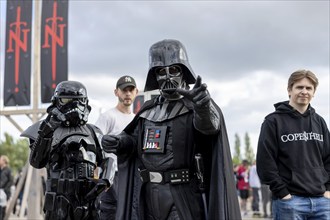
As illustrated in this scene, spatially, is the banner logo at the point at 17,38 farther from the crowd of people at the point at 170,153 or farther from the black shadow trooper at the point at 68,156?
the black shadow trooper at the point at 68,156

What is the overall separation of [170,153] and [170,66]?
600 mm

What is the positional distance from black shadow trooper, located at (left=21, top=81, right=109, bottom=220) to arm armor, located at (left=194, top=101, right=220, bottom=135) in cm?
166

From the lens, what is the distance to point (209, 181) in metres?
3.24

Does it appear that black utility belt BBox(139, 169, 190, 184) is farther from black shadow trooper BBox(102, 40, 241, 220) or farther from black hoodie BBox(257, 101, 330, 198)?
black hoodie BBox(257, 101, 330, 198)

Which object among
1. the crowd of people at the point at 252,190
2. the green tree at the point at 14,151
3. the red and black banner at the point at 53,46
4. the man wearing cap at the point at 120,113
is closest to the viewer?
the man wearing cap at the point at 120,113

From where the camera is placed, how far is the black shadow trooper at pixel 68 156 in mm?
4332

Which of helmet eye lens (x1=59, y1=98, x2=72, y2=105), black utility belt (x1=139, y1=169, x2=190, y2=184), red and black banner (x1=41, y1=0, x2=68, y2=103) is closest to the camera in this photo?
black utility belt (x1=139, y1=169, x2=190, y2=184)

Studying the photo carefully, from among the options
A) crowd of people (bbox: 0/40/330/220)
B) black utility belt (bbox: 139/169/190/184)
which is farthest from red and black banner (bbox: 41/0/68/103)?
black utility belt (bbox: 139/169/190/184)

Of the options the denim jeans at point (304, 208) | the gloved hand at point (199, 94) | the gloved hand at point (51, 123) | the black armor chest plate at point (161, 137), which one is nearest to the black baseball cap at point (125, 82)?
the gloved hand at point (51, 123)

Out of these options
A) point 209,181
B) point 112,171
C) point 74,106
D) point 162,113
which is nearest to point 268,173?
point 209,181

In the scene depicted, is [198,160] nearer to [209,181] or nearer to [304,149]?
[209,181]

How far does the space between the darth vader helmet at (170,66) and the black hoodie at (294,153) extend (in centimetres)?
93

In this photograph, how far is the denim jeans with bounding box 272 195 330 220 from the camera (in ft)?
12.1

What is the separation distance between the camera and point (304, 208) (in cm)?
371
